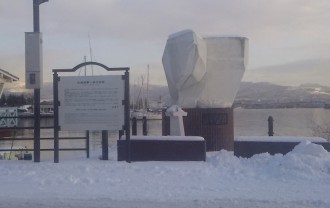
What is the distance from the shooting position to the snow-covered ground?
9.27 meters

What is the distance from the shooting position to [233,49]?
728 inches

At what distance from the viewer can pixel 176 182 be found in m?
11.0

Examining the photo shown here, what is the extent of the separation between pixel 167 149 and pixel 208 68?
18.1 feet

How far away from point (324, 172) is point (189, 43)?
7.78 metres

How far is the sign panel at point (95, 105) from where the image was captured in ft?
44.5

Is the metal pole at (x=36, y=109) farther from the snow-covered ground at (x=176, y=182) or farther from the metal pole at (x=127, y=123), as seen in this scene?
the metal pole at (x=127, y=123)

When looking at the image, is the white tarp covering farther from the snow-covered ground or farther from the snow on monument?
the snow-covered ground

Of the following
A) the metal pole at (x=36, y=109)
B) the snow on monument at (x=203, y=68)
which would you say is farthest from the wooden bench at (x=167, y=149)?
the snow on monument at (x=203, y=68)

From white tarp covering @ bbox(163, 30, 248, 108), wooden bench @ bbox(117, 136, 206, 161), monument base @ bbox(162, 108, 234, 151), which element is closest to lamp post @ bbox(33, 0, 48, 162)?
wooden bench @ bbox(117, 136, 206, 161)

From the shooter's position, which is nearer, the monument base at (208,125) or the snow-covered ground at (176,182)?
the snow-covered ground at (176,182)

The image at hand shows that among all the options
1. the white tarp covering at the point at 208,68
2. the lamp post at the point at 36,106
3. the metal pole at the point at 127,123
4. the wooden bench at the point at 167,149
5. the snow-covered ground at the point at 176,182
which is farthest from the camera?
the white tarp covering at the point at 208,68

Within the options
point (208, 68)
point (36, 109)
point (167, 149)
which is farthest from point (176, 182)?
point (208, 68)

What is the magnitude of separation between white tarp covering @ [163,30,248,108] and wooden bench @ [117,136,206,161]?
4.33m

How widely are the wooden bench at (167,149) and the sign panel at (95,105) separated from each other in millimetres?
701
